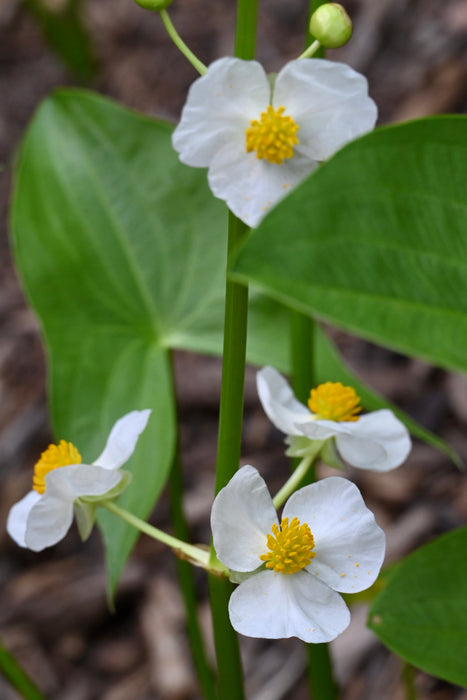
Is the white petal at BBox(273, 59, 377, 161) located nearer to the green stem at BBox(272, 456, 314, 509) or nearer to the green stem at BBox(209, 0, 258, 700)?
the green stem at BBox(209, 0, 258, 700)

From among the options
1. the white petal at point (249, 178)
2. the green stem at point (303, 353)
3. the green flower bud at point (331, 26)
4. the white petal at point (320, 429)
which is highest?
the green flower bud at point (331, 26)

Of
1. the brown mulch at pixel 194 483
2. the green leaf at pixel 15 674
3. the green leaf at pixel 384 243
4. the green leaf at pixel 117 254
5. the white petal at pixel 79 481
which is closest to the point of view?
the green leaf at pixel 384 243

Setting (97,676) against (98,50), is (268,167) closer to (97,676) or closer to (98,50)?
(97,676)

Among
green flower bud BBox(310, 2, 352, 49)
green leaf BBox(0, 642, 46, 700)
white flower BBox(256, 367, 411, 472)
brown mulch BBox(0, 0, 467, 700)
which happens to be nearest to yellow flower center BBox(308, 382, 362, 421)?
white flower BBox(256, 367, 411, 472)

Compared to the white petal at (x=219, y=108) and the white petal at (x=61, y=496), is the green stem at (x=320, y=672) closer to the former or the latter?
the white petal at (x=61, y=496)

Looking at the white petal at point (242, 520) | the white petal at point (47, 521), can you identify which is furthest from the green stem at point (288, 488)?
the white petal at point (47, 521)

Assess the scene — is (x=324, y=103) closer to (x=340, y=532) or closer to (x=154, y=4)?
(x=154, y=4)

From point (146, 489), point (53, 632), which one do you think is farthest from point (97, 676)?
point (146, 489)

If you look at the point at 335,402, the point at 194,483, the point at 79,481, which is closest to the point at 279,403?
the point at 335,402

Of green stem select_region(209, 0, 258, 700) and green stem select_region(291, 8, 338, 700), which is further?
green stem select_region(291, 8, 338, 700)

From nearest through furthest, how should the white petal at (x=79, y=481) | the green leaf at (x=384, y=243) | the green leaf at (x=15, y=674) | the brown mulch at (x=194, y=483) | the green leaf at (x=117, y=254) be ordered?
the green leaf at (x=384, y=243) → the white petal at (x=79, y=481) → the green leaf at (x=15, y=674) → the green leaf at (x=117, y=254) → the brown mulch at (x=194, y=483)
